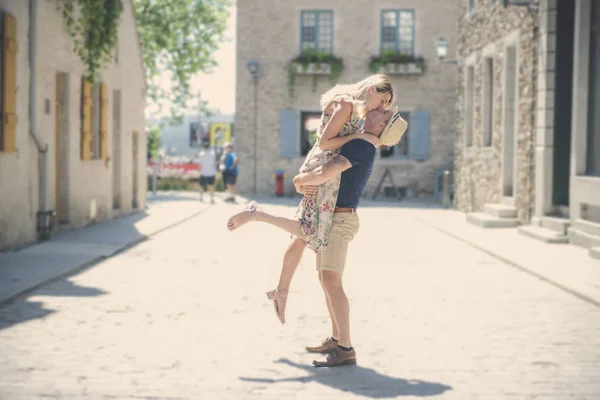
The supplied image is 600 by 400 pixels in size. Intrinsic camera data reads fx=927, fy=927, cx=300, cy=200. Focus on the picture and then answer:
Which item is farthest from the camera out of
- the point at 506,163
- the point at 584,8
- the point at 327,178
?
the point at 506,163

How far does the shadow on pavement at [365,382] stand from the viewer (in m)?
5.03

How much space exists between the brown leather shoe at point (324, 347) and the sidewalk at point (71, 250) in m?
3.18

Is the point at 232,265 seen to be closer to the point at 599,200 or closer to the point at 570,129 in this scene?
the point at 599,200

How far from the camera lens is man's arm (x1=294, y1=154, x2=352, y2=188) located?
5366mm

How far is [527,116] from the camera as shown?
16938 mm

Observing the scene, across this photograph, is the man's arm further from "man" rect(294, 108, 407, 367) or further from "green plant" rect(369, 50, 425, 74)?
"green plant" rect(369, 50, 425, 74)

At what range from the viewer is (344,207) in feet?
18.3

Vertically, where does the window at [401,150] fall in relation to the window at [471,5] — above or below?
below

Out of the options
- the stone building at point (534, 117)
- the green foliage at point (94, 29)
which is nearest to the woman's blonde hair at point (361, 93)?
the stone building at point (534, 117)

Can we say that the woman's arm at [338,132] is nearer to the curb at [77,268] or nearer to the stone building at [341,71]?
the curb at [77,268]

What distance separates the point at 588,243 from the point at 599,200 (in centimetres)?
64

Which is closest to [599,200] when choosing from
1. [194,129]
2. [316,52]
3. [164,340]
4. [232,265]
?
[232,265]

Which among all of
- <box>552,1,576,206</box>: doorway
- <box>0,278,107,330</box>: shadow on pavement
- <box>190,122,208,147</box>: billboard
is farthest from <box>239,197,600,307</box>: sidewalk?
<box>190,122,208,147</box>: billboard

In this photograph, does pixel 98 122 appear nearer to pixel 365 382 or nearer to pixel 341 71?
pixel 365 382
